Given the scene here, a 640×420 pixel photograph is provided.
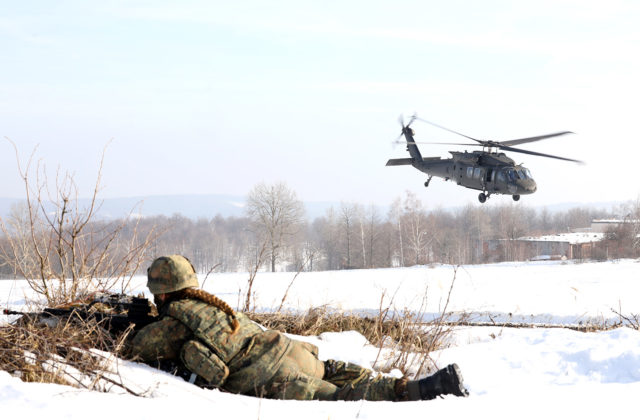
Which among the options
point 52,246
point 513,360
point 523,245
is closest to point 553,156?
point 513,360

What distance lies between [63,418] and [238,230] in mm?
107374

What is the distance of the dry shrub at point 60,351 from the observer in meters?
3.73

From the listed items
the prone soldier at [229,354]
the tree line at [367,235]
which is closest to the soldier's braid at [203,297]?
the prone soldier at [229,354]

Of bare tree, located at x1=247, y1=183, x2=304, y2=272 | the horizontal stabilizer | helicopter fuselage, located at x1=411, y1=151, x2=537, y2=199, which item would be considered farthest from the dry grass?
bare tree, located at x1=247, y1=183, x2=304, y2=272

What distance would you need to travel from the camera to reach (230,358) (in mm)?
4070

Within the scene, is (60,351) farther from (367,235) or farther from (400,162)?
(367,235)

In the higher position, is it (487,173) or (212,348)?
(487,173)

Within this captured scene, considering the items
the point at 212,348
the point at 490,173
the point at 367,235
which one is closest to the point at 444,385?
the point at 212,348

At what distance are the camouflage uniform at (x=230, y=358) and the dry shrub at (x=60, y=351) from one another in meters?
0.32

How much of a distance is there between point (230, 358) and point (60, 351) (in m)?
1.25

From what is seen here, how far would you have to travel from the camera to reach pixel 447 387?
13.0ft

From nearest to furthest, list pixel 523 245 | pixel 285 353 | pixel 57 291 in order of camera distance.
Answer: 1. pixel 285 353
2. pixel 57 291
3. pixel 523 245

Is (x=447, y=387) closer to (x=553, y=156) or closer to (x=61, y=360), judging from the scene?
(x=61, y=360)

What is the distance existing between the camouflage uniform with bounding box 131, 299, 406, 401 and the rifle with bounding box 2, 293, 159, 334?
1.35 ft
